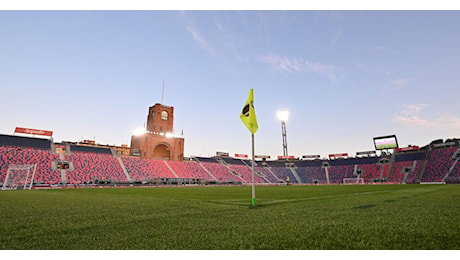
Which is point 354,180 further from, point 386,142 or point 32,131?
point 32,131

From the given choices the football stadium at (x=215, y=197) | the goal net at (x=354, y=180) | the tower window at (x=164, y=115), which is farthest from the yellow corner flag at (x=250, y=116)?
the goal net at (x=354, y=180)

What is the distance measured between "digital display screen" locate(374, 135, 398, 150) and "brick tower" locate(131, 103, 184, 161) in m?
48.6

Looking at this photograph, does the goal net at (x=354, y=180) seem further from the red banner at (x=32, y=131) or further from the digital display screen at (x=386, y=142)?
the red banner at (x=32, y=131)

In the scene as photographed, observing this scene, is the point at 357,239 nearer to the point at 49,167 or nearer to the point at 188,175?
the point at 49,167

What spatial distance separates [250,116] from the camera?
7223mm

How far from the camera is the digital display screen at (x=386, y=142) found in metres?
55.7

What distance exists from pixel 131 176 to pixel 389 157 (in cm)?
6173

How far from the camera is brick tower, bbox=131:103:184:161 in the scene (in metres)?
56.2

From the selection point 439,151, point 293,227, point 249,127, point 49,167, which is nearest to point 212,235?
point 293,227

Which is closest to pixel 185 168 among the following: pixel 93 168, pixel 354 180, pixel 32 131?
pixel 93 168

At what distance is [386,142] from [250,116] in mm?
61943

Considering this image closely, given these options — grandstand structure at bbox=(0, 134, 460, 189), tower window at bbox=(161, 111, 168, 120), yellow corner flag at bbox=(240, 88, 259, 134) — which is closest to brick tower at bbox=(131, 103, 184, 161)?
tower window at bbox=(161, 111, 168, 120)

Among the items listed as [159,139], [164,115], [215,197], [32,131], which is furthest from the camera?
[164,115]

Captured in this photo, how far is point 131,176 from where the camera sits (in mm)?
45812
